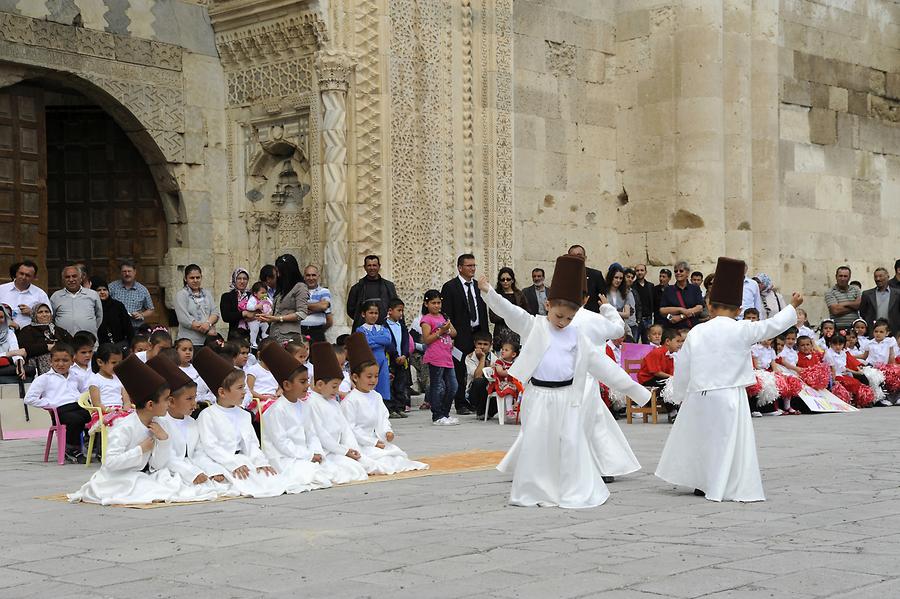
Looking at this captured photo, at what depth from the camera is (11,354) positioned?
11086 millimetres

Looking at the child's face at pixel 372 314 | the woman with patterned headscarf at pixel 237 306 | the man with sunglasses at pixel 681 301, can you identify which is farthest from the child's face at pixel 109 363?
the man with sunglasses at pixel 681 301

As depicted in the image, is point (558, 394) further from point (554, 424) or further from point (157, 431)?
point (157, 431)

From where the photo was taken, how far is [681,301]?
15547mm

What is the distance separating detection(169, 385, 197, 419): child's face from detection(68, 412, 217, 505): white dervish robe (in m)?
0.23

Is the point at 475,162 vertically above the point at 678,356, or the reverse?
the point at 475,162

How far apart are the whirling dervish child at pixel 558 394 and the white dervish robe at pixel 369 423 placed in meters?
1.45

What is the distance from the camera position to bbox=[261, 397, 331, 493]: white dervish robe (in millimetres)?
8469

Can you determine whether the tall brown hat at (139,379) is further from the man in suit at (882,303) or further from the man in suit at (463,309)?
the man in suit at (882,303)

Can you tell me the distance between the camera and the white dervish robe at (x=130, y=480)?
777 centimetres

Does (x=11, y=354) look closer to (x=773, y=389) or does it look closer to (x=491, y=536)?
(x=491, y=536)

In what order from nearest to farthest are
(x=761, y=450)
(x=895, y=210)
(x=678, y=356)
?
(x=678, y=356), (x=761, y=450), (x=895, y=210)

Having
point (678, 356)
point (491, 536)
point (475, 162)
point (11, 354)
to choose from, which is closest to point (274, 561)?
point (491, 536)

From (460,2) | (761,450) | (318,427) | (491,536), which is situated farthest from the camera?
(460,2)

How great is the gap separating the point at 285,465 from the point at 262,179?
23.7ft
